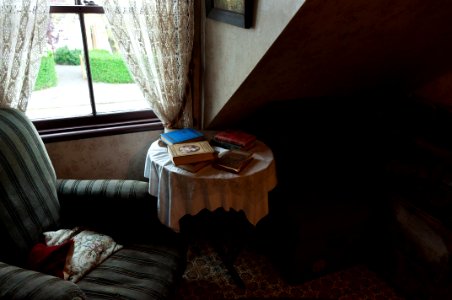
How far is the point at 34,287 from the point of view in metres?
1.05

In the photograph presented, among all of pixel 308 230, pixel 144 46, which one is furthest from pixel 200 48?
pixel 308 230

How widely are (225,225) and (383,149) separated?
111 cm

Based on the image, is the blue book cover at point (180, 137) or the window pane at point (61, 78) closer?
the blue book cover at point (180, 137)

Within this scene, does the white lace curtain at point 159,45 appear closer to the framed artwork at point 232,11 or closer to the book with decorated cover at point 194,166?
the framed artwork at point 232,11

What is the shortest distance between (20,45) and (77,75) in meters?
0.52

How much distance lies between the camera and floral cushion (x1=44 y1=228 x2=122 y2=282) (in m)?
1.33

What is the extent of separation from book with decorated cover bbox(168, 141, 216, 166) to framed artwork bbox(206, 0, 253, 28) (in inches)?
23.7

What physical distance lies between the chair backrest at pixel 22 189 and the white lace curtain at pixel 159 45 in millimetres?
631

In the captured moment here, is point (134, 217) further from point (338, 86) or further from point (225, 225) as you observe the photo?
point (338, 86)

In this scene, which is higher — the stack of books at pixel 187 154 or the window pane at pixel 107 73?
the window pane at pixel 107 73

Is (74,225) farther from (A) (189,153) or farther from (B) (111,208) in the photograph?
(A) (189,153)

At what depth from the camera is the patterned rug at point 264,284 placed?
73.2 inches

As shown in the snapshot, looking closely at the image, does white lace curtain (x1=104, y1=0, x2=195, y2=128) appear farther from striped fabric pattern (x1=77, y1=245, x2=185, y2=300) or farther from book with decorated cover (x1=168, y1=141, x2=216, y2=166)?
striped fabric pattern (x1=77, y1=245, x2=185, y2=300)

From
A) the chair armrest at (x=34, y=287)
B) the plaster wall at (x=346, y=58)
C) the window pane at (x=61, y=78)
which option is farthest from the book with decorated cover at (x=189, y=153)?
the window pane at (x=61, y=78)
